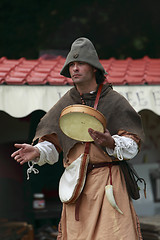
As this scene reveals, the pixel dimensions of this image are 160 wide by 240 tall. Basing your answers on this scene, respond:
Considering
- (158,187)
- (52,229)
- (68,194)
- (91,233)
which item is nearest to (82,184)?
(68,194)

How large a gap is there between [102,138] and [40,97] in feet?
6.25

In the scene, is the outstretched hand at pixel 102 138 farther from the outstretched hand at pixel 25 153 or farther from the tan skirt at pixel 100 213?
the outstretched hand at pixel 25 153

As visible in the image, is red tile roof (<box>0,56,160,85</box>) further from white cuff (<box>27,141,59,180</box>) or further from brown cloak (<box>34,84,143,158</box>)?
white cuff (<box>27,141,59,180</box>)

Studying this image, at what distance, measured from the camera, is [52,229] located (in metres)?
5.92

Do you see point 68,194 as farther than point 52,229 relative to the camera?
No

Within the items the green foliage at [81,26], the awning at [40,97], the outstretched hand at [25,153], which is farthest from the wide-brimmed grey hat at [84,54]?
the green foliage at [81,26]

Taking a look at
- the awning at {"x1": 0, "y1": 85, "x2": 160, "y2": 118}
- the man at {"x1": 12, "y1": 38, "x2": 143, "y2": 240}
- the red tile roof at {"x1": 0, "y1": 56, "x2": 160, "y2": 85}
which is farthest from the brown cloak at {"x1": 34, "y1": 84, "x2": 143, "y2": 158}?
the red tile roof at {"x1": 0, "y1": 56, "x2": 160, "y2": 85}

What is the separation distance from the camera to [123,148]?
117 inches

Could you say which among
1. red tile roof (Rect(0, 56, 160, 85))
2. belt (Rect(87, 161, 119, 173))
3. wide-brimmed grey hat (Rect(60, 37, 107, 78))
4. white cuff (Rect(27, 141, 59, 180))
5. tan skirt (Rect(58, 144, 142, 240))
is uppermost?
wide-brimmed grey hat (Rect(60, 37, 107, 78))

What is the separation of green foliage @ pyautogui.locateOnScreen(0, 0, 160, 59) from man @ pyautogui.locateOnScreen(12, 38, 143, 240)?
738cm

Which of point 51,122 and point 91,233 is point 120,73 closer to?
point 51,122

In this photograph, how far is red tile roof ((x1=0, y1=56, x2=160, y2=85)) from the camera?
15.5 ft

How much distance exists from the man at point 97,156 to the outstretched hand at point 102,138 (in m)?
0.03

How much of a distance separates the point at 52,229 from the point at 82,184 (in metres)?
3.01
